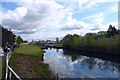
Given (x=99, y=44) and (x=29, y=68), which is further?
(x=99, y=44)

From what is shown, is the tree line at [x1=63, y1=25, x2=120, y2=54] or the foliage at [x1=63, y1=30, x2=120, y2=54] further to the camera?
the tree line at [x1=63, y1=25, x2=120, y2=54]

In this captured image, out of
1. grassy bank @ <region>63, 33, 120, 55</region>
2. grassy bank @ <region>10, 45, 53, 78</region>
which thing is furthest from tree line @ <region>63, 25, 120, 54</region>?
grassy bank @ <region>10, 45, 53, 78</region>

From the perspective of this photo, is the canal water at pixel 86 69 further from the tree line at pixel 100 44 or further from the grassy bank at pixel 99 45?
the tree line at pixel 100 44

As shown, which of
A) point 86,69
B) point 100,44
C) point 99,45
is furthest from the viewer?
point 99,45

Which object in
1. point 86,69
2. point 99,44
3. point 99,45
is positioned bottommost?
point 86,69

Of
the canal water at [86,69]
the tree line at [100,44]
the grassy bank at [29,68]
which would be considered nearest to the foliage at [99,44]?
the tree line at [100,44]

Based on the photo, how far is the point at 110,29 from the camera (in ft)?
404

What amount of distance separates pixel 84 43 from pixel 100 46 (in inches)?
824

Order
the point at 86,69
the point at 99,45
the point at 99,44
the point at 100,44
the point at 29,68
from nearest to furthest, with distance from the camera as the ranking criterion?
the point at 29,68
the point at 86,69
the point at 100,44
the point at 99,45
the point at 99,44

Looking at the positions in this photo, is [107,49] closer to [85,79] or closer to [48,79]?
[85,79]

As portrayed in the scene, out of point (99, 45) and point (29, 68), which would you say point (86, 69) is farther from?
point (99, 45)

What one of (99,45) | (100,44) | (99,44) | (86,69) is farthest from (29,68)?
(99,44)

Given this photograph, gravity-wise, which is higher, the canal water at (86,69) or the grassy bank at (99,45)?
the grassy bank at (99,45)

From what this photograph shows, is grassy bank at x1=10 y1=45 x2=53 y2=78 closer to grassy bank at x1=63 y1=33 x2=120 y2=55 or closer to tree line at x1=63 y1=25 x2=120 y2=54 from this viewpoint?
grassy bank at x1=63 y1=33 x2=120 y2=55
